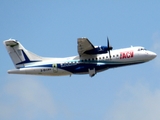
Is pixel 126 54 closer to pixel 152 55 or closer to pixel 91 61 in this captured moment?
pixel 152 55

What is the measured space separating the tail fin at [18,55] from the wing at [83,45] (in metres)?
6.30

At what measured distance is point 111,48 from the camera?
52438 mm

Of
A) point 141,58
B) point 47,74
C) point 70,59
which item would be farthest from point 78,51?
point 141,58

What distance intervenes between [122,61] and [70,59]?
6.99 m

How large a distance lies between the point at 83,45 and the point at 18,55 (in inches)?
383

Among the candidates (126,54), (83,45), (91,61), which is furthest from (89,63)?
(126,54)

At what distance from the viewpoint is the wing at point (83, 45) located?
5076 cm

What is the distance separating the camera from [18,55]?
5516 cm

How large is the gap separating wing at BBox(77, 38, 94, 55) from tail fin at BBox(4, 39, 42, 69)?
630cm

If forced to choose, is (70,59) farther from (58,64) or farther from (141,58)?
(141,58)

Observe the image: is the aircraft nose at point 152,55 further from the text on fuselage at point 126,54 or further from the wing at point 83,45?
the wing at point 83,45

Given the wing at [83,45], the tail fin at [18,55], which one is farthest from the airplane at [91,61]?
the tail fin at [18,55]

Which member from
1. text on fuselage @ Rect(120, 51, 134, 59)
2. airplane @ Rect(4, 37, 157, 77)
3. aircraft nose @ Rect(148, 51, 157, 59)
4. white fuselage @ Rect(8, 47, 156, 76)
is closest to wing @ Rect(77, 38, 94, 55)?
airplane @ Rect(4, 37, 157, 77)

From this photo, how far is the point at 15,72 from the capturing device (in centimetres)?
5322
